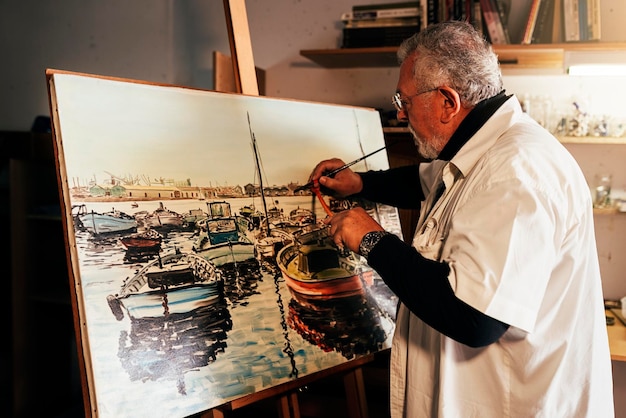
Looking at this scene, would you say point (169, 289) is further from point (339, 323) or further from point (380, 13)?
point (380, 13)

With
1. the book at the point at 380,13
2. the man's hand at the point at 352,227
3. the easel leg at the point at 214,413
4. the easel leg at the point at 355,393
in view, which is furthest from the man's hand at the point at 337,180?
the book at the point at 380,13

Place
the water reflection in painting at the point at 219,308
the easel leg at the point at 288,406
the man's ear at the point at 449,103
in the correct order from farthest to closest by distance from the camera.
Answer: the easel leg at the point at 288,406 → the man's ear at the point at 449,103 → the water reflection in painting at the point at 219,308

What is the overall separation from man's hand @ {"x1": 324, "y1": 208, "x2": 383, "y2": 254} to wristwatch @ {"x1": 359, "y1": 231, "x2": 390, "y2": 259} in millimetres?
13

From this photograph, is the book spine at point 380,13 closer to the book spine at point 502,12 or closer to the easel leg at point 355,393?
the book spine at point 502,12

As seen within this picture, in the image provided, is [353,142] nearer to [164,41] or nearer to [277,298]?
[277,298]

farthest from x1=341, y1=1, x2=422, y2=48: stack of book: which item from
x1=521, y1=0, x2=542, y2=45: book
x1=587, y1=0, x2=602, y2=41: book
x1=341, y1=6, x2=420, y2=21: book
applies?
x1=587, y1=0, x2=602, y2=41: book

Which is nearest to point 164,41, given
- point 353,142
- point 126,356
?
point 353,142

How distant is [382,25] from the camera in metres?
2.36

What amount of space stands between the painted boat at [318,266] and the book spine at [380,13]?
1.28 metres

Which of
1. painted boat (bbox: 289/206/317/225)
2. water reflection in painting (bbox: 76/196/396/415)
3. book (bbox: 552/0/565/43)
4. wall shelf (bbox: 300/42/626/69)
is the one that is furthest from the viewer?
book (bbox: 552/0/565/43)

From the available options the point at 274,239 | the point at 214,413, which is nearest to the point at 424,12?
the point at 274,239

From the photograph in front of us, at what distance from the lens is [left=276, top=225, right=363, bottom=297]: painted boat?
133cm

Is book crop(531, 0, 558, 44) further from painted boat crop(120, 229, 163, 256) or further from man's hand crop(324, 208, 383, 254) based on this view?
painted boat crop(120, 229, 163, 256)

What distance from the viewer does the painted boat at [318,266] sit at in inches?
52.5
